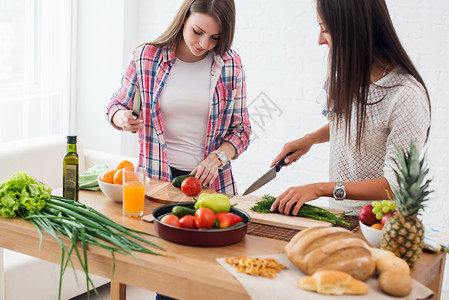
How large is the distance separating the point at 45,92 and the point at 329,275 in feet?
11.6

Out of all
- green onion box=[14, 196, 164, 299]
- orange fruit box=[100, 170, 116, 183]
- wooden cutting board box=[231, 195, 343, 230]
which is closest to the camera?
green onion box=[14, 196, 164, 299]

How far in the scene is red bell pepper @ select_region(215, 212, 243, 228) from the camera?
1.82 metres

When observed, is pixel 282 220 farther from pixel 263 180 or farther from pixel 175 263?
pixel 175 263

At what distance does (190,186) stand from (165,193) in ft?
0.35

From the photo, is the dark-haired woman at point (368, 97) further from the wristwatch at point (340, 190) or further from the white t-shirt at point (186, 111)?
the white t-shirt at point (186, 111)

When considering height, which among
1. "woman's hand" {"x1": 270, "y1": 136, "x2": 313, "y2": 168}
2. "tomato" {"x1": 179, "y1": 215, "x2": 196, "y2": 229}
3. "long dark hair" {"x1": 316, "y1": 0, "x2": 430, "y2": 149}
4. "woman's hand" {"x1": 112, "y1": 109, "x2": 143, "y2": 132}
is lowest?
"tomato" {"x1": 179, "y1": 215, "x2": 196, "y2": 229}

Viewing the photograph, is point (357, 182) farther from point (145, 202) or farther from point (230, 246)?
point (145, 202)

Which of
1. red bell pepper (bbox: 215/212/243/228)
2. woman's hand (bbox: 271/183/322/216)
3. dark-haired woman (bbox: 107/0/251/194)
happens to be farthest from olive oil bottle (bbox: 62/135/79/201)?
woman's hand (bbox: 271/183/322/216)

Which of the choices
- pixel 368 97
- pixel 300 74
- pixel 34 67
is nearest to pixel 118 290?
pixel 368 97

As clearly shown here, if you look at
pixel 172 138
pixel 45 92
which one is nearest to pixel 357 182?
pixel 172 138

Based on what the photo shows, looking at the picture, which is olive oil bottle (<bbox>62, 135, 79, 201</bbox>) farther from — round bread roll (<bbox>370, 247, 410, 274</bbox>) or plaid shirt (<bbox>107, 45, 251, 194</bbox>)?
round bread roll (<bbox>370, 247, 410, 274</bbox>)

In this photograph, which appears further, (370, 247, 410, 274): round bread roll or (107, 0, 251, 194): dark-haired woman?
(107, 0, 251, 194): dark-haired woman

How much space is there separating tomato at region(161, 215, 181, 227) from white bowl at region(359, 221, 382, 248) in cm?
59

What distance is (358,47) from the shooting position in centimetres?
210
